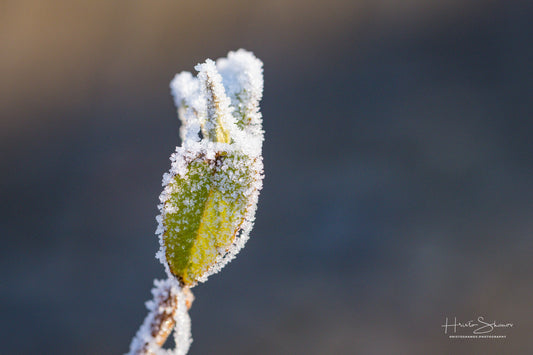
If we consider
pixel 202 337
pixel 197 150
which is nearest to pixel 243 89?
pixel 197 150

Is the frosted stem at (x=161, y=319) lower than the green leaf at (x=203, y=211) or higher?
lower

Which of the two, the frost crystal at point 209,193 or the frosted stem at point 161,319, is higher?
the frost crystal at point 209,193

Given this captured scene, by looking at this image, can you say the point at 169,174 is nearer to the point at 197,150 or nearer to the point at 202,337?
the point at 197,150

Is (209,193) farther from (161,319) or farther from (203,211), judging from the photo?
(161,319)

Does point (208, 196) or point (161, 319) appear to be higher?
point (208, 196)

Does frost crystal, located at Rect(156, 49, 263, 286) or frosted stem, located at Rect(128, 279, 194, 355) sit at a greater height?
frost crystal, located at Rect(156, 49, 263, 286)

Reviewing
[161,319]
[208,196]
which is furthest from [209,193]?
[161,319]

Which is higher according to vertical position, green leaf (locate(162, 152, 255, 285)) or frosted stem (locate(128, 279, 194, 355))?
green leaf (locate(162, 152, 255, 285))

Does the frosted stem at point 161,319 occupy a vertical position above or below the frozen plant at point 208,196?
below

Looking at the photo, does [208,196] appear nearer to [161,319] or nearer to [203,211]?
[203,211]
